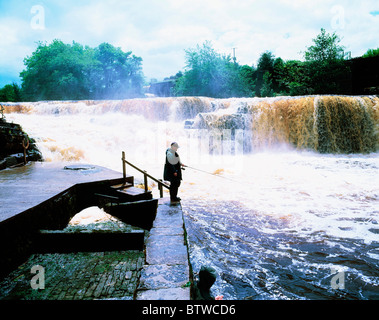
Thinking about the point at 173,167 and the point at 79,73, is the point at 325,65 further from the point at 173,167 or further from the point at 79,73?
the point at 79,73

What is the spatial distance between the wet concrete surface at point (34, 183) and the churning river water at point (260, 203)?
259cm

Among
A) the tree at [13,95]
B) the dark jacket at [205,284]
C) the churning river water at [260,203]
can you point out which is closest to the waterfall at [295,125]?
the churning river water at [260,203]

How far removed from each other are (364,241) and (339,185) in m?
4.86

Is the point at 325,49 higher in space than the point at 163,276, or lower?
higher

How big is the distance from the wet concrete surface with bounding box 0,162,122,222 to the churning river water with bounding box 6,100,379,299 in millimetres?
2593

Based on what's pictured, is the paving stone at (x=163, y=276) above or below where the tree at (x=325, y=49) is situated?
below

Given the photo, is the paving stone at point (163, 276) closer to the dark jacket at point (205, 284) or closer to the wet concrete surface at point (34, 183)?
the dark jacket at point (205, 284)

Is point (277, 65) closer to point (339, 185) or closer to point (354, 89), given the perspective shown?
point (354, 89)

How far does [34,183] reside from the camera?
6.08 m

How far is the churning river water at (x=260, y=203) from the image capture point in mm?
4035

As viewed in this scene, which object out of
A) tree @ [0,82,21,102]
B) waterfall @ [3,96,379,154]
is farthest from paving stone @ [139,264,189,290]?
tree @ [0,82,21,102]

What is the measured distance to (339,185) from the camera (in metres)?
9.54

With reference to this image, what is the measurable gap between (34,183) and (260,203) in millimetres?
6378

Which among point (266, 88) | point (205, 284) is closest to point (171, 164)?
point (205, 284)
